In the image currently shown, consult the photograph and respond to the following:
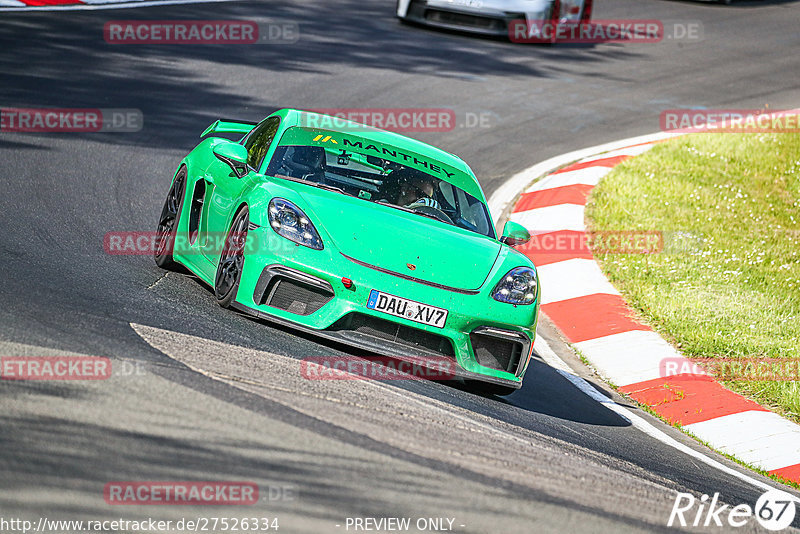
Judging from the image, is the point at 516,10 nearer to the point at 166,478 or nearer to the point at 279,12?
the point at 279,12

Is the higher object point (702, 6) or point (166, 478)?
point (702, 6)

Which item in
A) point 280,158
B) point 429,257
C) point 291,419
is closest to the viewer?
point 291,419

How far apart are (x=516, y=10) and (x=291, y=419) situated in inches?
551

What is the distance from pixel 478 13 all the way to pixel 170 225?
35.8 ft

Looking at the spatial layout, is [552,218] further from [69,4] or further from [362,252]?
[69,4]

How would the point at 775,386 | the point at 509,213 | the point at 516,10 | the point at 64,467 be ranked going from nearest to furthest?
the point at 64,467 → the point at 775,386 → the point at 509,213 → the point at 516,10

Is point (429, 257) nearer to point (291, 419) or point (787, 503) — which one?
point (291, 419)

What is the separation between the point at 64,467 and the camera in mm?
3781

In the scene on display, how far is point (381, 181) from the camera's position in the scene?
7066mm

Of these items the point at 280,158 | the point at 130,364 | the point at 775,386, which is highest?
the point at 280,158

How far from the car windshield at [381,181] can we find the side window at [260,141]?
5.7 inches

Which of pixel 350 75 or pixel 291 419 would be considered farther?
pixel 350 75

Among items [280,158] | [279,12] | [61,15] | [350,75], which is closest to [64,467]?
[280,158]

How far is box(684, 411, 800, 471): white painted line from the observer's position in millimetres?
6766
